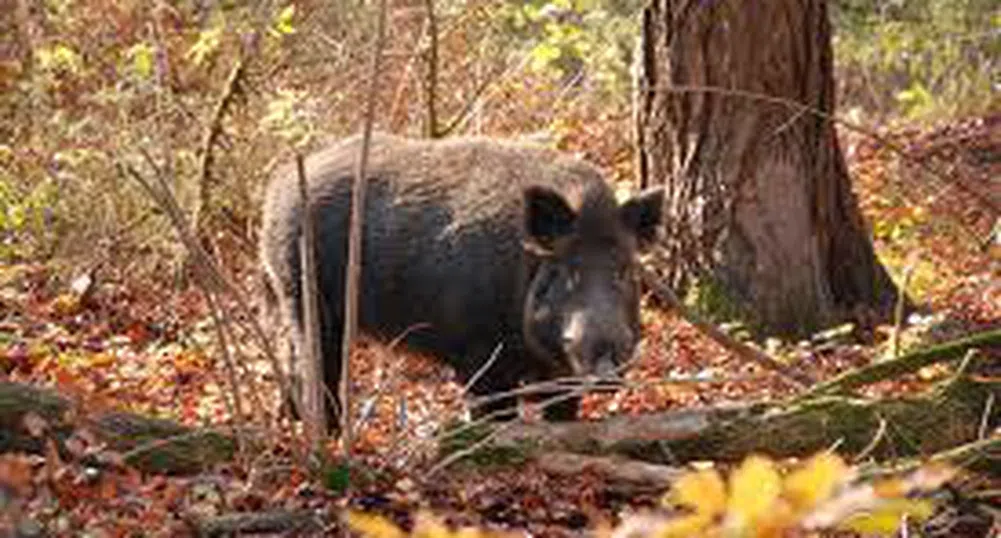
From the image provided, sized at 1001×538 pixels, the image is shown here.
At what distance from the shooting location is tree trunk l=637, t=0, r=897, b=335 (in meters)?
8.95

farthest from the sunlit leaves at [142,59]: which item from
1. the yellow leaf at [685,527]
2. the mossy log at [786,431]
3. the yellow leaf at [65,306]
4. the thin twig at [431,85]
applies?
the yellow leaf at [685,527]

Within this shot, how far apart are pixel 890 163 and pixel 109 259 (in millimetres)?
6827

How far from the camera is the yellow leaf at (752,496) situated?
183 centimetres

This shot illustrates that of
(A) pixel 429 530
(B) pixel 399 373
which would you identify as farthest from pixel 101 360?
(A) pixel 429 530

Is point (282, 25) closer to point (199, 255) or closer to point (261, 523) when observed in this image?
point (199, 255)

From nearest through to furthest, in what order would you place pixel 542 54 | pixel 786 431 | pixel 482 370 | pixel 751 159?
pixel 786 431 < pixel 482 370 < pixel 751 159 < pixel 542 54

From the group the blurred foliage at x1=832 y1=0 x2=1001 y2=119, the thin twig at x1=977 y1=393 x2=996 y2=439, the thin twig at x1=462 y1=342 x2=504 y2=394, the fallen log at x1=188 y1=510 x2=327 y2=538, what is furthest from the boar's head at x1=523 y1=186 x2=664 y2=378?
the blurred foliage at x1=832 y1=0 x2=1001 y2=119

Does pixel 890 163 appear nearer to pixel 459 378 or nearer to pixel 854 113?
pixel 854 113

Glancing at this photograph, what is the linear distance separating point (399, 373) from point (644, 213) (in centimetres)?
154

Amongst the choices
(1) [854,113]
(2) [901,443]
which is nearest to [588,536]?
(2) [901,443]

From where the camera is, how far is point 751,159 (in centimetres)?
902

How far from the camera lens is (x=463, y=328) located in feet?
23.9

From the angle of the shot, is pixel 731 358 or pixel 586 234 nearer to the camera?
pixel 586 234

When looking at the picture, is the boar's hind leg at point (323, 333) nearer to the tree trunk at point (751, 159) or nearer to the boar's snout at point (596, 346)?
the boar's snout at point (596, 346)
